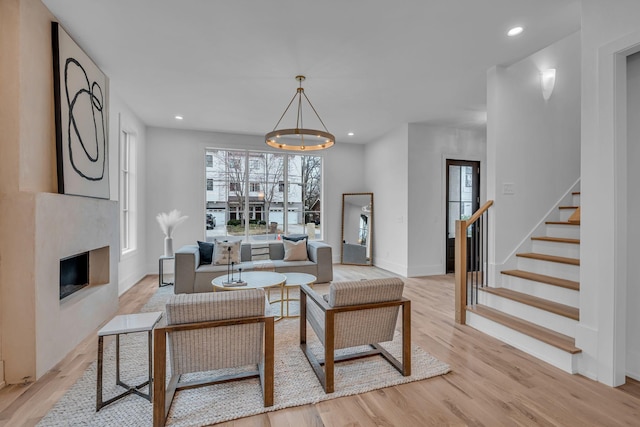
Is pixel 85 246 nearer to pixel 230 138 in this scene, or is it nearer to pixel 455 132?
pixel 230 138

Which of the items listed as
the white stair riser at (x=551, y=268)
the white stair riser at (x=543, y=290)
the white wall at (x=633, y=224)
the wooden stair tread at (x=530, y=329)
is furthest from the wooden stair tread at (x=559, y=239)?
the wooden stair tread at (x=530, y=329)

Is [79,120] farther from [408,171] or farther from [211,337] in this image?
[408,171]

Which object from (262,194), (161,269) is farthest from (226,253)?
(262,194)

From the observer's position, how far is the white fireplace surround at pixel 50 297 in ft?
6.97

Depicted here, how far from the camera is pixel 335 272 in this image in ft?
19.6

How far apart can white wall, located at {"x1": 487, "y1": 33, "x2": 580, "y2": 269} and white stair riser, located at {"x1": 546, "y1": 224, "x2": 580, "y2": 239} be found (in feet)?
0.57

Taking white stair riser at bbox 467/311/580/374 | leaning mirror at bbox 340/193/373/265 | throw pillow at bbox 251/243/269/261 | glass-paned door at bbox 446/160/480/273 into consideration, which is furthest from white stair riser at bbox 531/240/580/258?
throw pillow at bbox 251/243/269/261

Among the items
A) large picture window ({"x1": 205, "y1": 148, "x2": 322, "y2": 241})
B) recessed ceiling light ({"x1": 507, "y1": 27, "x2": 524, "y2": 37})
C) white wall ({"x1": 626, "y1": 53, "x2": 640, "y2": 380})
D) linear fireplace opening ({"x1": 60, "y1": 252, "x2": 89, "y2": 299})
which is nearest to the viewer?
white wall ({"x1": 626, "y1": 53, "x2": 640, "y2": 380})

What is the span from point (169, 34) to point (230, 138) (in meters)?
3.49

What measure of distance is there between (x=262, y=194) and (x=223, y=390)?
4.77 meters

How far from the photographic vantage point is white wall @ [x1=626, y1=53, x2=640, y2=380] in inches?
86.0

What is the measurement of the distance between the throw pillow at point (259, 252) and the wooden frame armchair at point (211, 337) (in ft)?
11.1

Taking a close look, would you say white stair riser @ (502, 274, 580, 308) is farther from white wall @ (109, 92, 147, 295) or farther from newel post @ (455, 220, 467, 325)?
white wall @ (109, 92, 147, 295)

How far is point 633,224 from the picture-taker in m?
2.20
